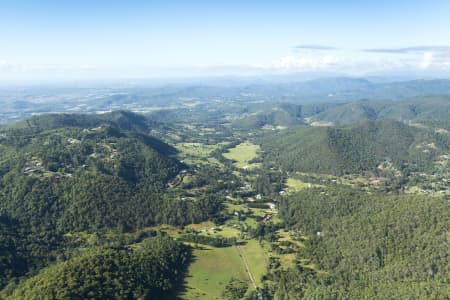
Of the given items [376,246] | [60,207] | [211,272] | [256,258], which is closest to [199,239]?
[211,272]

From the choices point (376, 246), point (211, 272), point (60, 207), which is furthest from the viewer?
point (60, 207)

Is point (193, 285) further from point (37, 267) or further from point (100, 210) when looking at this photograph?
point (100, 210)

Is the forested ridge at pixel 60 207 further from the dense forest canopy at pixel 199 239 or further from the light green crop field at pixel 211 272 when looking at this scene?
the light green crop field at pixel 211 272

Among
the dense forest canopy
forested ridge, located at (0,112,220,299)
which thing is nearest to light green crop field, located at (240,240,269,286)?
the dense forest canopy

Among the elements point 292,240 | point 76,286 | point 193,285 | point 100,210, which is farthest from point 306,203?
point 76,286

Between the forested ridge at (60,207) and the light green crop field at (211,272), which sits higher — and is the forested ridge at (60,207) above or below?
above

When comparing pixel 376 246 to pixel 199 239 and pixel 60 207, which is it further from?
pixel 60 207

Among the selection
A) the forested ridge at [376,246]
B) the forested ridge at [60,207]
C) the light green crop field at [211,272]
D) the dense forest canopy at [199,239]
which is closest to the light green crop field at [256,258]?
the dense forest canopy at [199,239]

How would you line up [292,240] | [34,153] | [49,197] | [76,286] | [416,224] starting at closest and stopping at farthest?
[76,286]
[416,224]
[292,240]
[49,197]
[34,153]

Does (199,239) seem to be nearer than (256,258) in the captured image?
No
